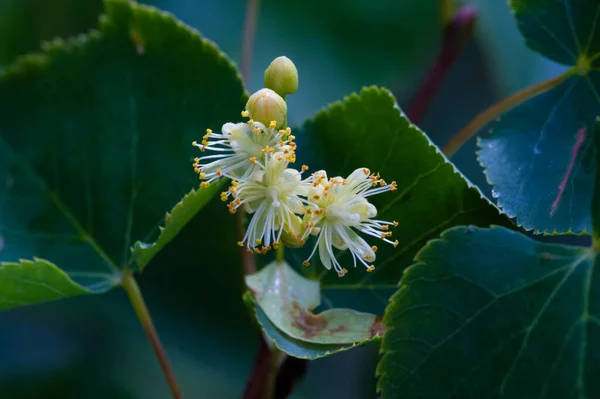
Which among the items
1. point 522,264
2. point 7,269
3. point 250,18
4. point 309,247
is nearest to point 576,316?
point 522,264

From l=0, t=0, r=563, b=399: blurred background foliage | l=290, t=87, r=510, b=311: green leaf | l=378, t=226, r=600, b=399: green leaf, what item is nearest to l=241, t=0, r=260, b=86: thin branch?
l=0, t=0, r=563, b=399: blurred background foliage

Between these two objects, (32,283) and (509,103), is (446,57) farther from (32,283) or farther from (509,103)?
(32,283)

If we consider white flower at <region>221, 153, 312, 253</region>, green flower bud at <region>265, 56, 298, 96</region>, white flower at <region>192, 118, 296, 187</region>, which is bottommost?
white flower at <region>221, 153, 312, 253</region>

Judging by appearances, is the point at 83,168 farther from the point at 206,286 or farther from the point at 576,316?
the point at 576,316

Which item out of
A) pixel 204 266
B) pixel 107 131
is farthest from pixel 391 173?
pixel 204 266

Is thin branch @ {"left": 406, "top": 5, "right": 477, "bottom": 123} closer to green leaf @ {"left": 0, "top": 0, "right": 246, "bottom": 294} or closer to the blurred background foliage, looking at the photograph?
the blurred background foliage

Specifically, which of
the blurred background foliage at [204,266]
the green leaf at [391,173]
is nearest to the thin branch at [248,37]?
the blurred background foliage at [204,266]
